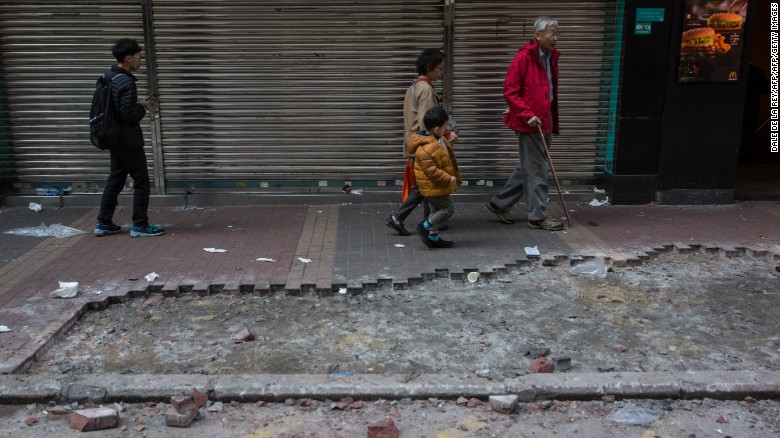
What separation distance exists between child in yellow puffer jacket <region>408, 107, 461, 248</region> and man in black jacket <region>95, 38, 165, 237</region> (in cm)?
270

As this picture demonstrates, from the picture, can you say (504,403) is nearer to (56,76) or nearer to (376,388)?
(376,388)

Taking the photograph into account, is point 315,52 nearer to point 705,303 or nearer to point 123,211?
point 123,211

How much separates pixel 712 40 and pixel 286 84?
5014 millimetres

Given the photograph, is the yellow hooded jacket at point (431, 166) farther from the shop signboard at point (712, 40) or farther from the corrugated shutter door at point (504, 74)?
the shop signboard at point (712, 40)

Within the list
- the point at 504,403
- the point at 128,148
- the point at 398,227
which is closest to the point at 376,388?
the point at 504,403

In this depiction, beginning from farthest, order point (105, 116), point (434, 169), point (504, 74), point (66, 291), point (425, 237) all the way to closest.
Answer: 1. point (504, 74)
2. point (105, 116)
3. point (425, 237)
4. point (434, 169)
5. point (66, 291)

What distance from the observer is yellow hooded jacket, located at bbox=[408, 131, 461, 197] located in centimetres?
618

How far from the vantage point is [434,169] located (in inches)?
243

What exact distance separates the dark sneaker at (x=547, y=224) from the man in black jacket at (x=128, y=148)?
390 centimetres

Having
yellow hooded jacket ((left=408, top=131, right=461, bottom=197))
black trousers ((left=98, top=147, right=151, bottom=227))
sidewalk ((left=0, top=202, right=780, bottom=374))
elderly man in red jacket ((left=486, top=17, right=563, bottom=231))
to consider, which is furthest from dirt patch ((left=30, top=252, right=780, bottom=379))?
black trousers ((left=98, top=147, right=151, bottom=227))

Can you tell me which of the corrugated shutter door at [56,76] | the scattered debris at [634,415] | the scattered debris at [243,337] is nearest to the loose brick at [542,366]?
the scattered debris at [634,415]

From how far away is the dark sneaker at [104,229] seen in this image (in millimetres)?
7055

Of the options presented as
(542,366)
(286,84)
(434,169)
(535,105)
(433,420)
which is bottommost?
(433,420)

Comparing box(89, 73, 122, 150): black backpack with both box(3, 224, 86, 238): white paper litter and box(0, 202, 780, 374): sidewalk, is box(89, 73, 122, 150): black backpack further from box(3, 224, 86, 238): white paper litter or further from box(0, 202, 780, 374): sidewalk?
box(3, 224, 86, 238): white paper litter
